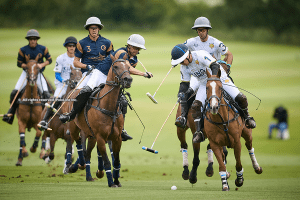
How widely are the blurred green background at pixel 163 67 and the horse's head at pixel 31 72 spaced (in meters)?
2.72

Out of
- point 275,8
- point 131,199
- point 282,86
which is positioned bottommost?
point 131,199

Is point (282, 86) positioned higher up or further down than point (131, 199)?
higher up

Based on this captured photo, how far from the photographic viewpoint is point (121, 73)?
867 centimetres

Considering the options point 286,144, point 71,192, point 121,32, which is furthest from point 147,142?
point 121,32

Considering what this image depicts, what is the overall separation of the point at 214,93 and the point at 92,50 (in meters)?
3.76

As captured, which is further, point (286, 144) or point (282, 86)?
point (282, 86)

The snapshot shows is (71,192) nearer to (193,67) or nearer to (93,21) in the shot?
(193,67)

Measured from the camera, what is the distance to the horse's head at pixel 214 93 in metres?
8.12

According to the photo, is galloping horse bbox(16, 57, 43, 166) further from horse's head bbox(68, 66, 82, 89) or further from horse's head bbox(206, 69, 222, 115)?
horse's head bbox(206, 69, 222, 115)

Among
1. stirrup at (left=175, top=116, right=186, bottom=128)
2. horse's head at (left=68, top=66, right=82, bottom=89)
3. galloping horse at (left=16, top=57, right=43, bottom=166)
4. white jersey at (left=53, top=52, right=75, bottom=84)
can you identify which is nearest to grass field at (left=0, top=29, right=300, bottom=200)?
galloping horse at (left=16, top=57, right=43, bottom=166)

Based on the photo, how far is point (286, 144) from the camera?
23812mm

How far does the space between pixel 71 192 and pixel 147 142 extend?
51.4 ft

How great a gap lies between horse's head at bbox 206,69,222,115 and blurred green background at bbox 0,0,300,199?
154 centimetres

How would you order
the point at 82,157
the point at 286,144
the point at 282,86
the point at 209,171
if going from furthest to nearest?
the point at 282,86
the point at 286,144
the point at 82,157
the point at 209,171
